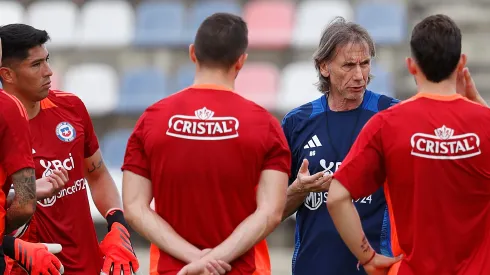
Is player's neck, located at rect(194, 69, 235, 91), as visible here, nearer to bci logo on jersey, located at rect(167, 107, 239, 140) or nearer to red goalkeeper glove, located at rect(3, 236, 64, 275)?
bci logo on jersey, located at rect(167, 107, 239, 140)

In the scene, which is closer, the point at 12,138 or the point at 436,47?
the point at 436,47

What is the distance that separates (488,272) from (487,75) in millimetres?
10650

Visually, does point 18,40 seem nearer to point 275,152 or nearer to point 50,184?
point 50,184

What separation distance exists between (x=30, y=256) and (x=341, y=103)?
2.08 m

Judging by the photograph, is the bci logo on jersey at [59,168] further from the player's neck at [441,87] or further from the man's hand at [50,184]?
the player's neck at [441,87]

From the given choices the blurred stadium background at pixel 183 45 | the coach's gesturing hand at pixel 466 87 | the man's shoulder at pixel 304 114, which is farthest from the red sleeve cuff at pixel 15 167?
the blurred stadium background at pixel 183 45

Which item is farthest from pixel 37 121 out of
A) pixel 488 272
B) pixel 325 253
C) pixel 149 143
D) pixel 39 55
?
pixel 488 272

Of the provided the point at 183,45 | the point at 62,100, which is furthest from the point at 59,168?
the point at 183,45

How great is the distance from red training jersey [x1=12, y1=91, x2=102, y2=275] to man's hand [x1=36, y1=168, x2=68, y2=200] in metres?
0.34

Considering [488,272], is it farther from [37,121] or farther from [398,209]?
[37,121]

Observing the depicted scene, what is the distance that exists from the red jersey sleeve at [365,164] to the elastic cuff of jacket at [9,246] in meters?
1.83

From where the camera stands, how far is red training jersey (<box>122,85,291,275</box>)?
4.79 m

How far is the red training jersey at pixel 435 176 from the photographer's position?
462cm

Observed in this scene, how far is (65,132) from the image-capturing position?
606 centimetres
